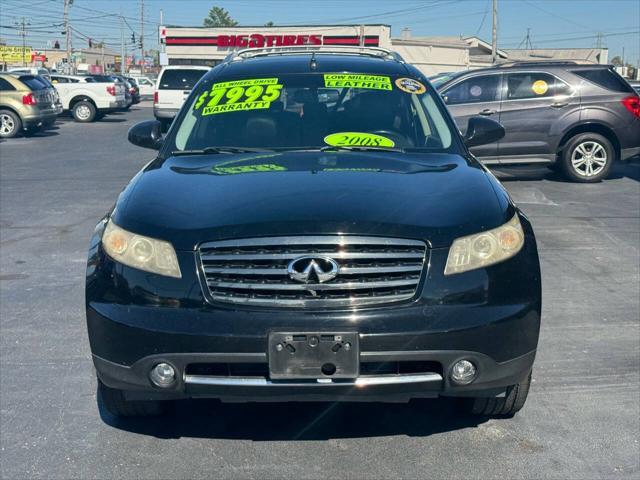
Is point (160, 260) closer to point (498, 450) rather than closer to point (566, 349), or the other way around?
point (498, 450)

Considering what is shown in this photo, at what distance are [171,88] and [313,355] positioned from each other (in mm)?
21300

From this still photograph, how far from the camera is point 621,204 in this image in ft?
34.9

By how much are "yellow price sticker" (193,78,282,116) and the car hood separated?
686mm

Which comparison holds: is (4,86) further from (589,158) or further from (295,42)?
(295,42)

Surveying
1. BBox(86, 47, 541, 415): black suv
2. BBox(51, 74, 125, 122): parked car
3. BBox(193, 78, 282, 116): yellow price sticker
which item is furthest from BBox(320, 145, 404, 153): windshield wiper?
BBox(51, 74, 125, 122): parked car

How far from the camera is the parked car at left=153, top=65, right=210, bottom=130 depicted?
23484 mm

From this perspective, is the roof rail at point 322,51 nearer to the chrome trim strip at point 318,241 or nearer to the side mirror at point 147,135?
the side mirror at point 147,135

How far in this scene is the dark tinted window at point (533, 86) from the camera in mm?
12539

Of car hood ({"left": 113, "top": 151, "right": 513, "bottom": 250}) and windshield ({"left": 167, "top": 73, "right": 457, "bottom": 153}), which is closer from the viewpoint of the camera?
car hood ({"left": 113, "top": 151, "right": 513, "bottom": 250})

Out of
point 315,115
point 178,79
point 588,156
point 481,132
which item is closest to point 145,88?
point 178,79

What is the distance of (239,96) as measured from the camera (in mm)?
4992

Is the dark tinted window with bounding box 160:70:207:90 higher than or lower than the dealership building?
lower

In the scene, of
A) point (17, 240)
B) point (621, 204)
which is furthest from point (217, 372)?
point (621, 204)

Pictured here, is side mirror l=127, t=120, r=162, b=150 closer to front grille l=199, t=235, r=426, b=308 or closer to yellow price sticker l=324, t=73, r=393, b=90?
yellow price sticker l=324, t=73, r=393, b=90
